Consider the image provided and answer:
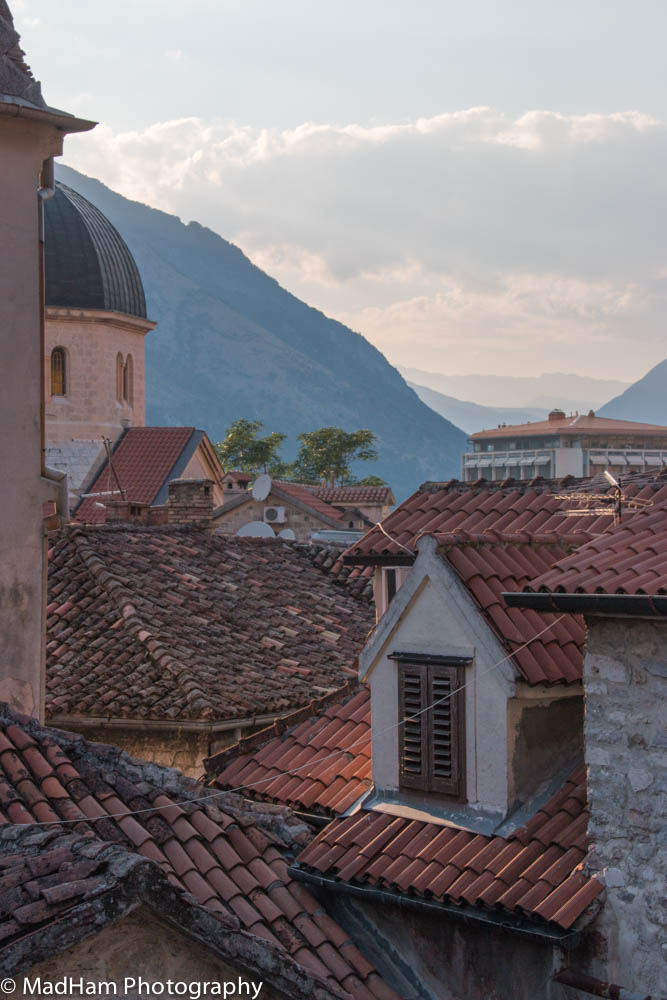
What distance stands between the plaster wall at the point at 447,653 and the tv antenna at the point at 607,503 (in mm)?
1649

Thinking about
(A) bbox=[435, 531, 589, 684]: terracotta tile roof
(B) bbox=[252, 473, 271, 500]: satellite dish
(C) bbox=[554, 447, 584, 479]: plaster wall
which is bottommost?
(A) bbox=[435, 531, 589, 684]: terracotta tile roof

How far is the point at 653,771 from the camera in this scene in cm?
780

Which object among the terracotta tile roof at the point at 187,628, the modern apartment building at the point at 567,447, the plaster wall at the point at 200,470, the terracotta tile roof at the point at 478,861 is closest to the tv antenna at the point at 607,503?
the terracotta tile roof at the point at 478,861

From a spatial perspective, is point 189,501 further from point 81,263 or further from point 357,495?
point 357,495

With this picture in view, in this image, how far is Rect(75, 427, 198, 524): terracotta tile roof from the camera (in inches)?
1665

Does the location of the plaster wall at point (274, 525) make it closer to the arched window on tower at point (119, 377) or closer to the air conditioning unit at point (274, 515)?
the air conditioning unit at point (274, 515)

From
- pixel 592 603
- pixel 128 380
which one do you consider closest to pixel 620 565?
pixel 592 603

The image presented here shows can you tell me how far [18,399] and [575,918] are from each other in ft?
25.7

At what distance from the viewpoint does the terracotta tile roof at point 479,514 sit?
11.1 meters

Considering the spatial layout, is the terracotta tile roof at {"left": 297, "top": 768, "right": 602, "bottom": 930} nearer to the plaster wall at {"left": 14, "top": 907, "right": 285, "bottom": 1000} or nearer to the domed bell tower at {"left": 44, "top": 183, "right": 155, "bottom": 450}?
the plaster wall at {"left": 14, "top": 907, "right": 285, "bottom": 1000}

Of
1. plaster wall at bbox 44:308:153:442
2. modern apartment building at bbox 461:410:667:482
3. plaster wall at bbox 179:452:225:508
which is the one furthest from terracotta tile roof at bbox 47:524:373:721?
modern apartment building at bbox 461:410:667:482

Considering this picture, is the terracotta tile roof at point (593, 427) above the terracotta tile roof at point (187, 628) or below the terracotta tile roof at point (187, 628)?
above

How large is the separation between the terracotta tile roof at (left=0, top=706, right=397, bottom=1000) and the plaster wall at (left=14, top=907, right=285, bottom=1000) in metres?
1.13

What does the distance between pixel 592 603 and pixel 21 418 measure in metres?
7.14
